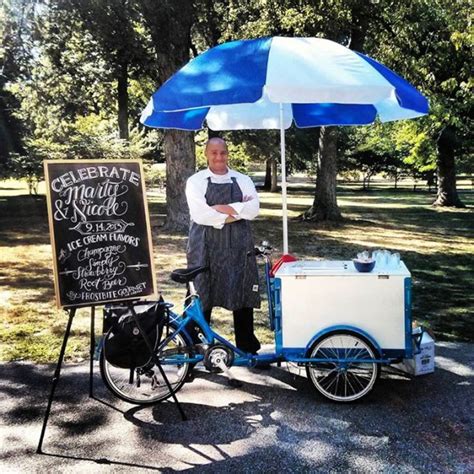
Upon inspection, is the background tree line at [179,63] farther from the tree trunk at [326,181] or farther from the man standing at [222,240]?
the man standing at [222,240]

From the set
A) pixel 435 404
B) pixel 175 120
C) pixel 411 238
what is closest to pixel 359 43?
pixel 411 238

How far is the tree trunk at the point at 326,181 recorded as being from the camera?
16.6 metres

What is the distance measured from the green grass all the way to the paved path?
48.5 inches

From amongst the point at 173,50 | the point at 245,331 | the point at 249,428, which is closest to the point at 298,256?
the point at 173,50

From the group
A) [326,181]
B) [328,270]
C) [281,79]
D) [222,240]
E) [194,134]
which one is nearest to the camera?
[281,79]

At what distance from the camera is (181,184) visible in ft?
43.8

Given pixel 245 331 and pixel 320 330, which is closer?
pixel 320 330

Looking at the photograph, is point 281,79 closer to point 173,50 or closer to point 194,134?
point 173,50

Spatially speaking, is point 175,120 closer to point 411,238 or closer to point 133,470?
point 133,470

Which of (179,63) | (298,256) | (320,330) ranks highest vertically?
(179,63)

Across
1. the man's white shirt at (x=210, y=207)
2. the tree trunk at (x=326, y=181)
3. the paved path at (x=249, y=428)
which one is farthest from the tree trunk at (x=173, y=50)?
the paved path at (x=249, y=428)

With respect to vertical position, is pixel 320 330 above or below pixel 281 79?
below

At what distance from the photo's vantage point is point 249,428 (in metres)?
3.71

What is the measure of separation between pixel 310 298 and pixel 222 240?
2.74 feet
